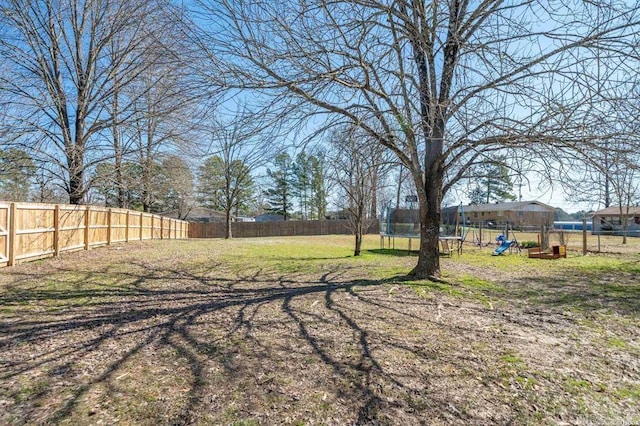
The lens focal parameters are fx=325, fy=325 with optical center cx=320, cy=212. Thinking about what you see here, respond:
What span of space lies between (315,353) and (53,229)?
8297 millimetres

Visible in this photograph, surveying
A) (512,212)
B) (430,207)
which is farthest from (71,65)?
(512,212)

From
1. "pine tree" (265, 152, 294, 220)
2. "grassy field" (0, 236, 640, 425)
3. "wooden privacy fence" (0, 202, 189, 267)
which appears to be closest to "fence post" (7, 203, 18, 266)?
"wooden privacy fence" (0, 202, 189, 267)

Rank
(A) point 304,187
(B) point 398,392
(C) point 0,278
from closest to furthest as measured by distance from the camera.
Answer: (B) point 398,392, (C) point 0,278, (A) point 304,187

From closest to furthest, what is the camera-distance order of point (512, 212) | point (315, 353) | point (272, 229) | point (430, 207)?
point (315, 353) < point (430, 207) < point (272, 229) < point (512, 212)

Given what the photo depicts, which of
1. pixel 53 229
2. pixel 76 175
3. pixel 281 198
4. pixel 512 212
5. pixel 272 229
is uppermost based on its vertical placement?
pixel 281 198

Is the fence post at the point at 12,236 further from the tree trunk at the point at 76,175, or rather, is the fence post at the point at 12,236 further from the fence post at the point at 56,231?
the tree trunk at the point at 76,175

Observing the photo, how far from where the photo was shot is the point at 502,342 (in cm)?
309

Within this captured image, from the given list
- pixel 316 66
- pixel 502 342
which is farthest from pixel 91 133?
pixel 502 342

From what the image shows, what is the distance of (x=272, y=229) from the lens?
31000 mm

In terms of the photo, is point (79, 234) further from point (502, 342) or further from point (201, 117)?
point (502, 342)

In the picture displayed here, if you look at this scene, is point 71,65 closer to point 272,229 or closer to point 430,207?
point 430,207

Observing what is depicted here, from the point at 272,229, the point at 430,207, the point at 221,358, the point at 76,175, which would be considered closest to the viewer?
the point at 221,358

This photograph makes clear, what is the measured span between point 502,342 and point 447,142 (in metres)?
3.18

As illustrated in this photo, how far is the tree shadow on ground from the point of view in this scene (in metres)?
1.99
